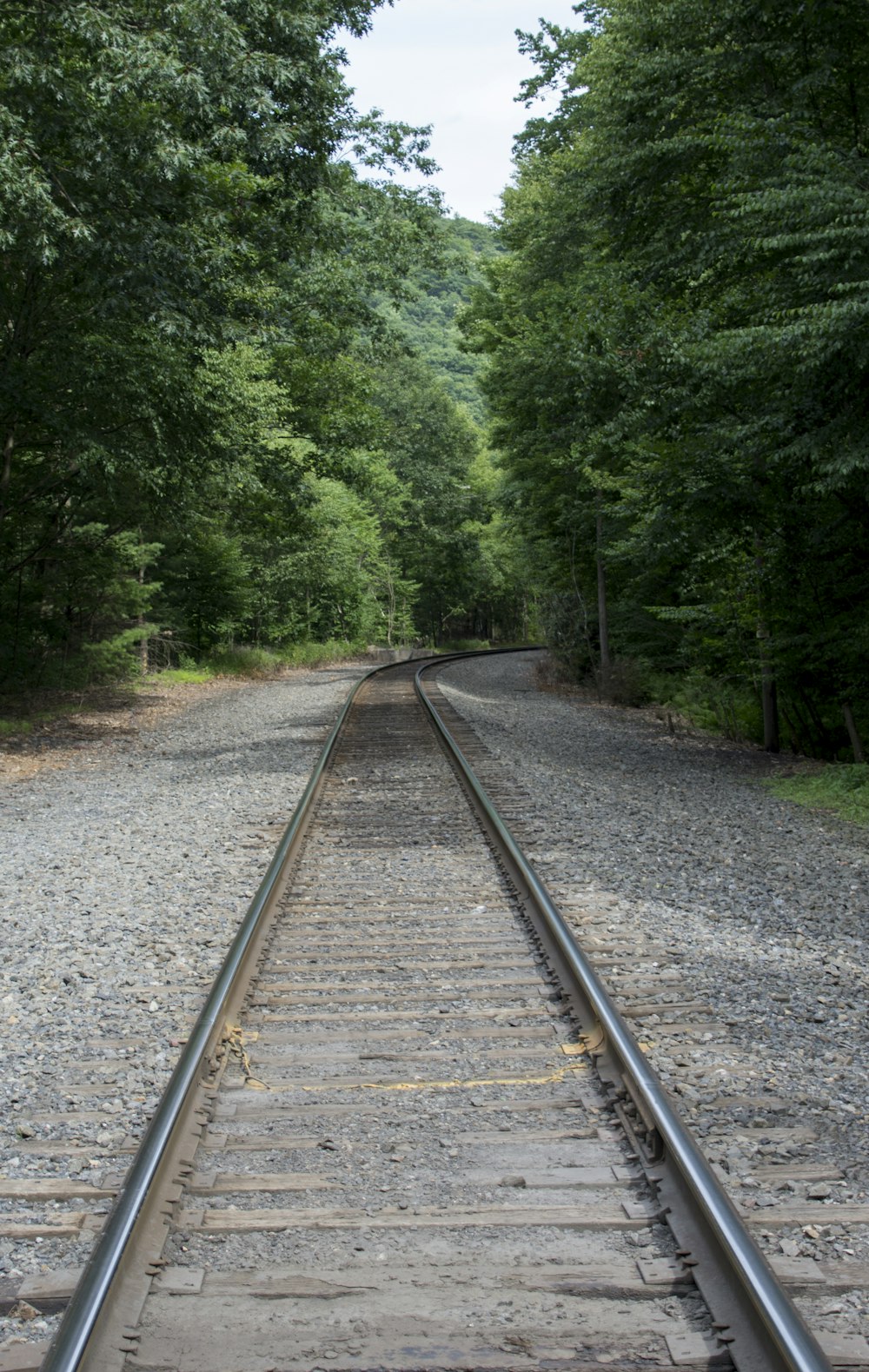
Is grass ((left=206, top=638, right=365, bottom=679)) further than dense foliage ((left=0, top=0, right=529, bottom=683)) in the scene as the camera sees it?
Yes

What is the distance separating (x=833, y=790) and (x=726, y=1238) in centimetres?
835

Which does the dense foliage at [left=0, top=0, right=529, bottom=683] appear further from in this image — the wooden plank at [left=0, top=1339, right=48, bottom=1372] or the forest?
the wooden plank at [left=0, top=1339, right=48, bottom=1372]

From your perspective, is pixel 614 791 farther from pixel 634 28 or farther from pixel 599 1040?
pixel 634 28

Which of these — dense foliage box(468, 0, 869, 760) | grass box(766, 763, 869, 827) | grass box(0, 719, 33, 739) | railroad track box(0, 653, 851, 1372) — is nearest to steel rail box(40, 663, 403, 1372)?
railroad track box(0, 653, 851, 1372)

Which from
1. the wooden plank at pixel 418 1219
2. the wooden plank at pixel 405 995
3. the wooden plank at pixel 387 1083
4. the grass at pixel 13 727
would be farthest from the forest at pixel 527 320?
the wooden plank at pixel 418 1219

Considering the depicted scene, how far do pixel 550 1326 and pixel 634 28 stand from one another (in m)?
13.4

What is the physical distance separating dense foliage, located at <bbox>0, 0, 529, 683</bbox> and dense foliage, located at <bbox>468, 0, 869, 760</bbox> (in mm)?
4466

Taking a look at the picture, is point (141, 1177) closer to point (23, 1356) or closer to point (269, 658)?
point (23, 1356)

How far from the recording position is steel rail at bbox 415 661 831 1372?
236 centimetres

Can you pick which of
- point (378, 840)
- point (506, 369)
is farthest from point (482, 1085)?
point (506, 369)

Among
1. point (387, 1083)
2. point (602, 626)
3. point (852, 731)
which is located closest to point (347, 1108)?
point (387, 1083)

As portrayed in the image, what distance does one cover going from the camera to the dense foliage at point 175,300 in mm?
11375

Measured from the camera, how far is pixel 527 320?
23281 mm

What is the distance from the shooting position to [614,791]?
34.9ft
